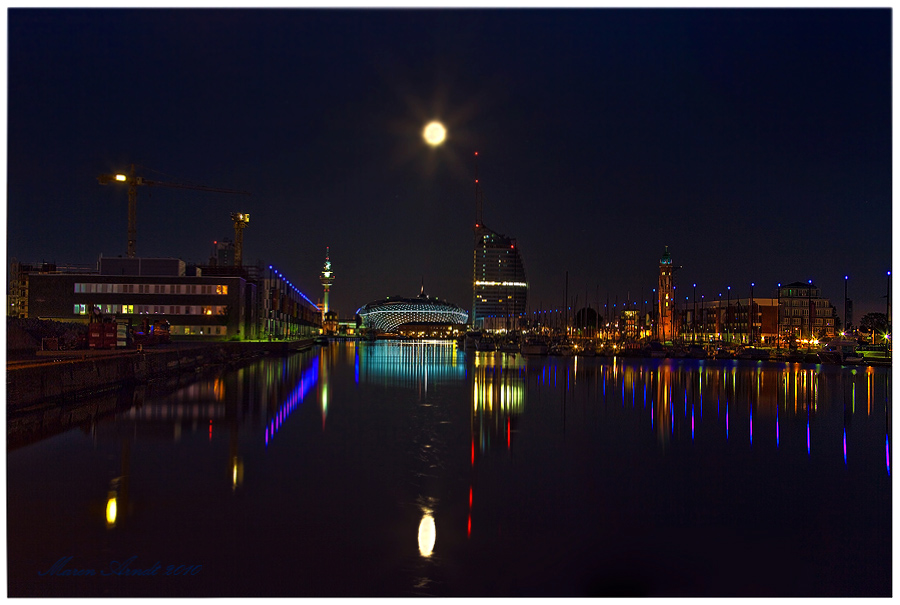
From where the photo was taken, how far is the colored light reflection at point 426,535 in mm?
8508

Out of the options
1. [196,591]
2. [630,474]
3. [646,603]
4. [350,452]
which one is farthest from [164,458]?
[646,603]

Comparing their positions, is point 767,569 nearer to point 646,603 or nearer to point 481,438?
point 646,603

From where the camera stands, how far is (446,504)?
10.6 meters

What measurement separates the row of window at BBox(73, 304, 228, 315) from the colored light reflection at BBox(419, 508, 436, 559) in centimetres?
6209

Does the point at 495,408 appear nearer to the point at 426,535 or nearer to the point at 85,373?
the point at 85,373

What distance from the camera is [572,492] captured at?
11.5m

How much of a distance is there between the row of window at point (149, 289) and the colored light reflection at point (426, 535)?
62236mm

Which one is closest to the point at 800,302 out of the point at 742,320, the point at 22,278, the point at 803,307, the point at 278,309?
the point at 803,307

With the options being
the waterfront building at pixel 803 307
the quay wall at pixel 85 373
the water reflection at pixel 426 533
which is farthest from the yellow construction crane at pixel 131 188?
the waterfront building at pixel 803 307

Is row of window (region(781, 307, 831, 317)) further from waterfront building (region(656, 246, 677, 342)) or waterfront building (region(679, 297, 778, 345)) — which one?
waterfront building (region(656, 246, 677, 342))

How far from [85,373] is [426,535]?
58.2 ft

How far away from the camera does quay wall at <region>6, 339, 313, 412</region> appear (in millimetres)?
18125

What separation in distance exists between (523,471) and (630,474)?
2.01 metres

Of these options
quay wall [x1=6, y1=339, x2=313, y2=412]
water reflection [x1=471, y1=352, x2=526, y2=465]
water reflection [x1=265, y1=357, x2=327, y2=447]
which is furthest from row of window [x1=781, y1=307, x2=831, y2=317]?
quay wall [x1=6, y1=339, x2=313, y2=412]
